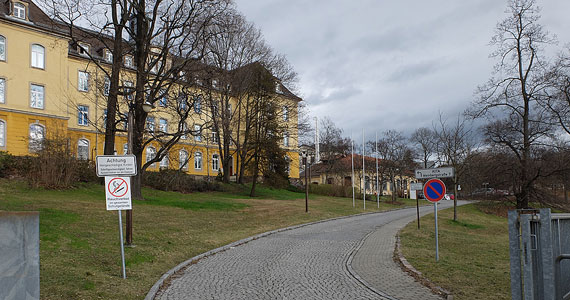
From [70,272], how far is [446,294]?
274 inches

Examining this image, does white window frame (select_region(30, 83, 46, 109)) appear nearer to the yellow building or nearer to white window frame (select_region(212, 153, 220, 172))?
the yellow building

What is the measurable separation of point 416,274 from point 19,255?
758cm

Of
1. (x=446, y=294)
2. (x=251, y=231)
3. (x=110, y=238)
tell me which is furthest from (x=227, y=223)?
(x=446, y=294)

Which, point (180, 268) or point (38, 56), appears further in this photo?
point (38, 56)

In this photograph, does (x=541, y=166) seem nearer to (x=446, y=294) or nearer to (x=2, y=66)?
(x=446, y=294)

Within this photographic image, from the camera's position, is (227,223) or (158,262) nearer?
(158,262)

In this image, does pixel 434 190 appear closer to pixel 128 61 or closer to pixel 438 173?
pixel 438 173

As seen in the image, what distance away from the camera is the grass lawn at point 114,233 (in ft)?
27.0

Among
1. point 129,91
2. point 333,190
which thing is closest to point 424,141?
point 333,190

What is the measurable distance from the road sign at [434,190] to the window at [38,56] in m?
38.5

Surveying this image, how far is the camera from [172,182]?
34.7m

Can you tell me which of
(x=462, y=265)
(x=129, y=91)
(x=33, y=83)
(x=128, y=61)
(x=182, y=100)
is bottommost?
(x=462, y=265)

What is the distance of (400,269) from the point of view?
1053 centimetres

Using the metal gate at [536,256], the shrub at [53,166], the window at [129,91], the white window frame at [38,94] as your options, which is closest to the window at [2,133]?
the white window frame at [38,94]
